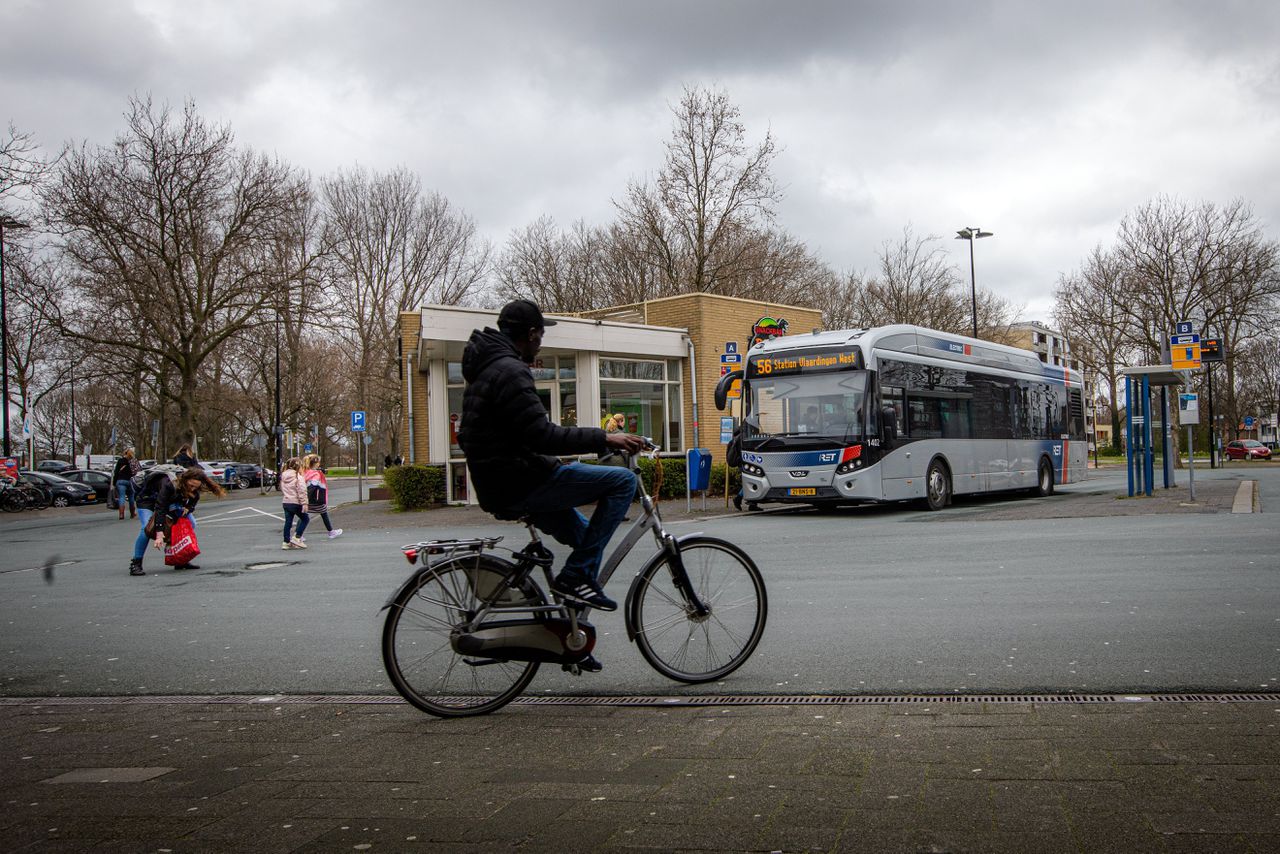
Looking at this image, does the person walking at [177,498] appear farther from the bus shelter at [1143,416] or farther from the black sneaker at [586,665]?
the bus shelter at [1143,416]

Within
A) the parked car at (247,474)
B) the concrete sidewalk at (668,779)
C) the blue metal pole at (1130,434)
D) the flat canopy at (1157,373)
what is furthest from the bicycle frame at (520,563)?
the parked car at (247,474)

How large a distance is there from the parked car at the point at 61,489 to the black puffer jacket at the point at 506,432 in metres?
40.9

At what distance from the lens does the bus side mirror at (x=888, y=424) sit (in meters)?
18.6

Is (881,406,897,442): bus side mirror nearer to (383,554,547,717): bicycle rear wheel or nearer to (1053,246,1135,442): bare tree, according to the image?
(383,554,547,717): bicycle rear wheel

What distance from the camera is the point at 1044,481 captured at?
2467cm

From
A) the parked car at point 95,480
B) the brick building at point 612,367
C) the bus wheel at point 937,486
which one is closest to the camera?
the bus wheel at point 937,486

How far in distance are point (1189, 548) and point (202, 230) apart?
37211mm

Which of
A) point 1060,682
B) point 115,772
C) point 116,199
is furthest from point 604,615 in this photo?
point 116,199

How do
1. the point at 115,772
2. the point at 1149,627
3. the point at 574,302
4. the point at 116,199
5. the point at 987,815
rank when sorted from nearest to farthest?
the point at 987,815, the point at 115,772, the point at 1149,627, the point at 116,199, the point at 574,302

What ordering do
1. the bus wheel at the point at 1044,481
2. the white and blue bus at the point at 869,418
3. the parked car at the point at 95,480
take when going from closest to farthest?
1. the white and blue bus at the point at 869,418
2. the bus wheel at the point at 1044,481
3. the parked car at the point at 95,480

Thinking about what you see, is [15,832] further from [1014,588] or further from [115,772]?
[1014,588]

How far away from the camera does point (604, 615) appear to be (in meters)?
7.98

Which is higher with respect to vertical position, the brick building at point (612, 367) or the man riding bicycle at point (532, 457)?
the brick building at point (612, 367)

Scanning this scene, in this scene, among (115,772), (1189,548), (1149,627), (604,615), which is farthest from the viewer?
(1189,548)
